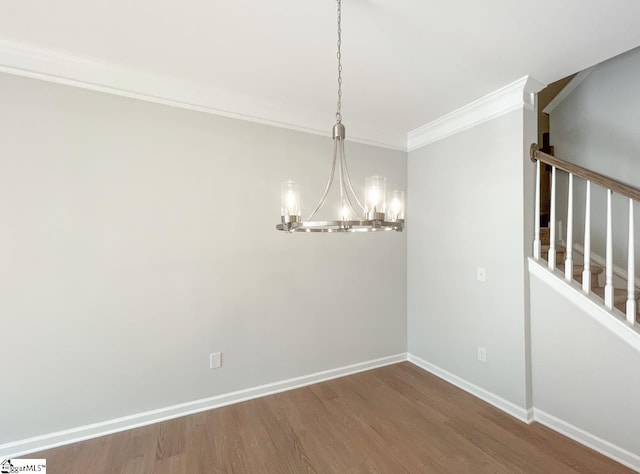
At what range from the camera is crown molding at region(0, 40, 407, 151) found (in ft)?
6.31

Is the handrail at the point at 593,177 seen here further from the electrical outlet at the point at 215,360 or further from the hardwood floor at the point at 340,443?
the electrical outlet at the point at 215,360

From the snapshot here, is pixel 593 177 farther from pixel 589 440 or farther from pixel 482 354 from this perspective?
pixel 589 440

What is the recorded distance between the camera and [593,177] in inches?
79.0

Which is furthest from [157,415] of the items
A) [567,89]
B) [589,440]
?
[567,89]

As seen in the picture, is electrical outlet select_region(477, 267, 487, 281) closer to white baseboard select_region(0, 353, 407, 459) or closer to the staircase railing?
the staircase railing

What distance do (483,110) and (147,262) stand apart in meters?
2.95

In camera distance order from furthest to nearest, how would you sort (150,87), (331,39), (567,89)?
(567,89), (150,87), (331,39)

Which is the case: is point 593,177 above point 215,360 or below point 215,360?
above

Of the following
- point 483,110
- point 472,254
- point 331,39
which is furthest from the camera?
point 472,254

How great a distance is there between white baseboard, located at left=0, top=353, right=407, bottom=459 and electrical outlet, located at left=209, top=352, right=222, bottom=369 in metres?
0.25

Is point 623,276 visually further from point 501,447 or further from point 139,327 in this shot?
point 139,327

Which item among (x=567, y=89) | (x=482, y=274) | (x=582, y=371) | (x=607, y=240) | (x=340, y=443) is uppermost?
(x=567, y=89)

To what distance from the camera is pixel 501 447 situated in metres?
1.97

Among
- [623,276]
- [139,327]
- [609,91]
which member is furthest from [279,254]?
[609,91]
